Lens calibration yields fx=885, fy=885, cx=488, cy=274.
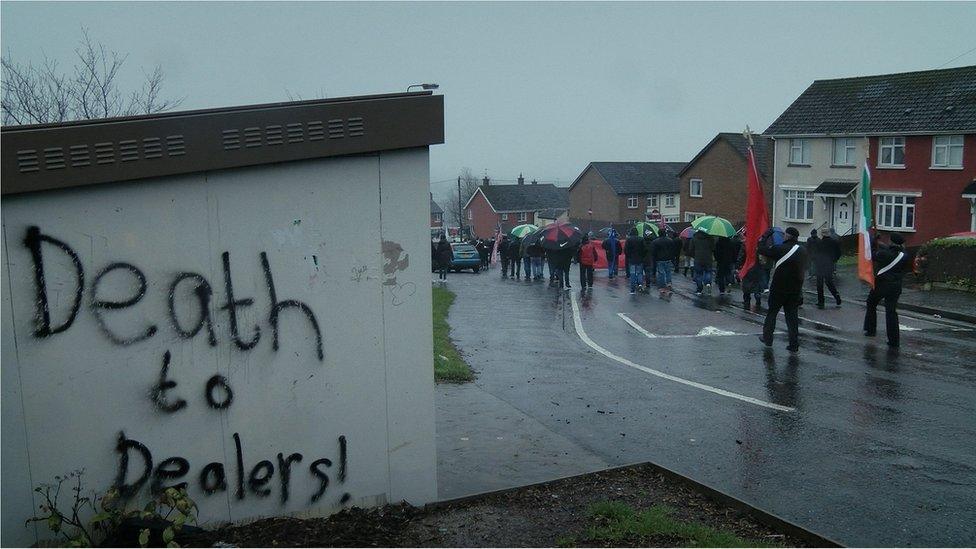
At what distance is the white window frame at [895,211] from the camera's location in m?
36.9

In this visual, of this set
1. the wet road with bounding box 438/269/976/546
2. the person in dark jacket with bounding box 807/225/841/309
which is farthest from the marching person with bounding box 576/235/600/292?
the person in dark jacket with bounding box 807/225/841/309

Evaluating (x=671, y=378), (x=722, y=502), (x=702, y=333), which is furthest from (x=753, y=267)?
(x=722, y=502)

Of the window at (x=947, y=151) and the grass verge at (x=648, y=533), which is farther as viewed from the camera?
the window at (x=947, y=151)

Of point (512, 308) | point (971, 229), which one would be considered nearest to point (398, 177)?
point (512, 308)

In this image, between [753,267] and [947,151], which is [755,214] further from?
[947,151]

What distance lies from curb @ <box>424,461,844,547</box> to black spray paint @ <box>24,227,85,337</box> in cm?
268

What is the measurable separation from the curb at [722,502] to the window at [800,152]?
3971cm

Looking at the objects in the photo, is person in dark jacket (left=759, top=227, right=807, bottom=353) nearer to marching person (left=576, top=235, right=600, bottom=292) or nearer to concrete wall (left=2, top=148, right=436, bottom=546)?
concrete wall (left=2, top=148, right=436, bottom=546)

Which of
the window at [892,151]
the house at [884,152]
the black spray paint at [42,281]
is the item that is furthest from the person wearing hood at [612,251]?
the black spray paint at [42,281]

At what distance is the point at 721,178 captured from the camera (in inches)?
2269

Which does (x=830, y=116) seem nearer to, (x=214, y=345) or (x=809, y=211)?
(x=809, y=211)

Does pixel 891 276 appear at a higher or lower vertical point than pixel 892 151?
lower

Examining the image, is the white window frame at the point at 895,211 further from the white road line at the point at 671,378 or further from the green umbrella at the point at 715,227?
the white road line at the point at 671,378

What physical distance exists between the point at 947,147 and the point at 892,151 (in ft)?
9.63
